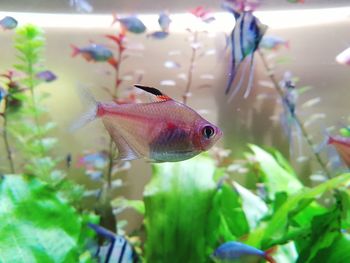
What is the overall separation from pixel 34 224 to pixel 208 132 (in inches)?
32.9

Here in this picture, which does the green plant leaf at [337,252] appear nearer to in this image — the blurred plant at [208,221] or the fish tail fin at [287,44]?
the blurred plant at [208,221]

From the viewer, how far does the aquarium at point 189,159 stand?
58.3 inches

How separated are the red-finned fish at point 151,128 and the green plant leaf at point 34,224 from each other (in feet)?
2.35

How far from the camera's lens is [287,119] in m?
3.02

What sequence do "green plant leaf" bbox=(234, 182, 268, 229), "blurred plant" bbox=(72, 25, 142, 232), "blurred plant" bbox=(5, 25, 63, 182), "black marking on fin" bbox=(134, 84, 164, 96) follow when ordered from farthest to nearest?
"blurred plant" bbox=(5, 25, 63, 182) → "blurred plant" bbox=(72, 25, 142, 232) → "green plant leaf" bbox=(234, 182, 268, 229) → "black marking on fin" bbox=(134, 84, 164, 96)

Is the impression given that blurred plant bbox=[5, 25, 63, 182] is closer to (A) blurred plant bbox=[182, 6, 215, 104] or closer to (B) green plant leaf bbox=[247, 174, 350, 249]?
(A) blurred plant bbox=[182, 6, 215, 104]

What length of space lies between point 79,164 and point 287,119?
1630mm

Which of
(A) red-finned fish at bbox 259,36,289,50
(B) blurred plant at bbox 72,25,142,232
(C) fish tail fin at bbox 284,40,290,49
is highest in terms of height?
(A) red-finned fish at bbox 259,36,289,50

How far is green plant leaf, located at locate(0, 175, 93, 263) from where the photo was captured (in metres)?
1.27

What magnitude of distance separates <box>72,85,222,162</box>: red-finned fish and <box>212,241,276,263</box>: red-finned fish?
705 millimetres

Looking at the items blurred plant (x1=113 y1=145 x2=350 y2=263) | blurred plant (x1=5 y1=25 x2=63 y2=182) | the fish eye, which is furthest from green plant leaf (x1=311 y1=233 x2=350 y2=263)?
blurred plant (x1=5 y1=25 x2=63 y2=182)

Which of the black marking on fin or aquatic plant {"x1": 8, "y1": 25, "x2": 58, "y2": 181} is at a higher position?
the black marking on fin

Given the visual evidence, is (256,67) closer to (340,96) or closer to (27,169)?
(340,96)

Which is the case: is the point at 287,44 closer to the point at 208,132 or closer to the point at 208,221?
the point at 208,221
